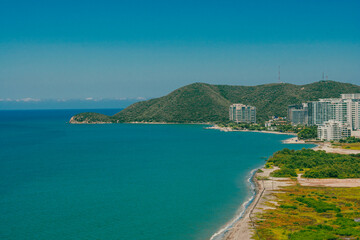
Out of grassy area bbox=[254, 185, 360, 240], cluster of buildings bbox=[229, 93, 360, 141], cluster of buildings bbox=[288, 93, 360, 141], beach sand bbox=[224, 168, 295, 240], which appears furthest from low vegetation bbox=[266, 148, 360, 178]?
cluster of buildings bbox=[229, 93, 360, 141]

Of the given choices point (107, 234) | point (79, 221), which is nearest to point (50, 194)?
point (79, 221)

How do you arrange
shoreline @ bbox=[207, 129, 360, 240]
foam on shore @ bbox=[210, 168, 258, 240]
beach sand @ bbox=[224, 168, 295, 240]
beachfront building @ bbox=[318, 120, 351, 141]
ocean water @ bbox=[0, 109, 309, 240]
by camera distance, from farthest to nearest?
beachfront building @ bbox=[318, 120, 351, 141]
ocean water @ bbox=[0, 109, 309, 240]
foam on shore @ bbox=[210, 168, 258, 240]
shoreline @ bbox=[207, 129, 360, 240]
beach sand @ bbox=[224, 168, 295, 240]

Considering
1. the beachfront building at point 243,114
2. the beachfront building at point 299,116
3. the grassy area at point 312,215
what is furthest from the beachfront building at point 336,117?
the grassy area at point 312,215

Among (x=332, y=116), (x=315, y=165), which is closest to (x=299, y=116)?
(x=332, y=116)

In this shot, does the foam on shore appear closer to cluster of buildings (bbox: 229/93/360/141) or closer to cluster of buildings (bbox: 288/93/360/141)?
cluster of buildings (bbox: 288/93/360/141)

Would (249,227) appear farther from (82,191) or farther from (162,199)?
(82,191)
